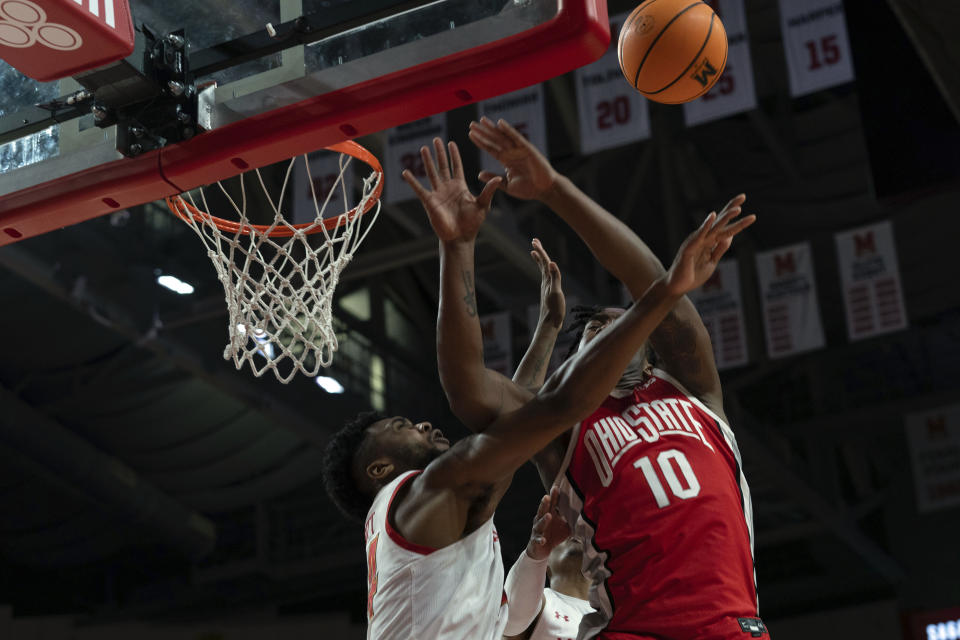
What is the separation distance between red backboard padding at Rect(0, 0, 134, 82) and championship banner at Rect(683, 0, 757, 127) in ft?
20.2

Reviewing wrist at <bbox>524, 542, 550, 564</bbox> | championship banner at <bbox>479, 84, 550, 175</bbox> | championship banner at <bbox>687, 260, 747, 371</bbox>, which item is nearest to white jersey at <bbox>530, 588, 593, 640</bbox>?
wrist at <bbox>524, 542, 550, 564</bbox>

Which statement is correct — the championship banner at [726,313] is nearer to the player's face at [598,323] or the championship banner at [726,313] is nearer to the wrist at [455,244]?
the player's face at [598,323]

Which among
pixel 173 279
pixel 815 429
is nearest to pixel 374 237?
pixel 173 279

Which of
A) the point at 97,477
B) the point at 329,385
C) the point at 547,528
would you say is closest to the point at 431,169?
the point at 547,528

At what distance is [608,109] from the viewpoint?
907 cm

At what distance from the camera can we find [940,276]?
13320 millimetres

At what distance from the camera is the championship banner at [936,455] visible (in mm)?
12844

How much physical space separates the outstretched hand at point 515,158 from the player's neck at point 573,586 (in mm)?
2518

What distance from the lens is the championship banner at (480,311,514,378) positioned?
11.2 metres

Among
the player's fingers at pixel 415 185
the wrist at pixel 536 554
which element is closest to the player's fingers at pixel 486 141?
the player's fingers at pixel 415 185

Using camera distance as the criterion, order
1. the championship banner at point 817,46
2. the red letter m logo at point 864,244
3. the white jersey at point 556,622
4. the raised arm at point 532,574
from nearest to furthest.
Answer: the raised arm at point 532,574 → the white jersey at point 556,622 → the championship banner at point 817,46 → the red letter m logo at point 864,244

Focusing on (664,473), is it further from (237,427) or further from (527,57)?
(237,427)

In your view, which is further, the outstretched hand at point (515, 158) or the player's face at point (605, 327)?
the player's face at point (605, 327)

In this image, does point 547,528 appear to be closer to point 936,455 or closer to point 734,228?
point 734,228
